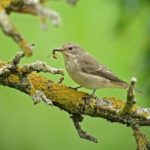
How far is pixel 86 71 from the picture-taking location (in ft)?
18.2

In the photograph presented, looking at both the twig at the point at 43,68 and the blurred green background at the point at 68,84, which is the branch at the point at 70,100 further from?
the blurred green background at the point at 68,84

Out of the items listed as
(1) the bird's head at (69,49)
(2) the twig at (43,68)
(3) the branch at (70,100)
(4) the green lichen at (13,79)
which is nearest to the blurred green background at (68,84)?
(1) the bird's head at (69,49)

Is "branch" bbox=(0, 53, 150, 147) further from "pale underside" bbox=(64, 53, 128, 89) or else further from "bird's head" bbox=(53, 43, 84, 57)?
"bird's head" bbox=(53, 43, 84, 57)

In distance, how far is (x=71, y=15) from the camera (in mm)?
10258

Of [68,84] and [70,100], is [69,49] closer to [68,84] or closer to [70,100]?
[70,100]

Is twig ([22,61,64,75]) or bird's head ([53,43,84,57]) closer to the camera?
twig ([22,61,64,75])

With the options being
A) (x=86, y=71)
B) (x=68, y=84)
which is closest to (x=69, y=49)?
(x=86, y=71)

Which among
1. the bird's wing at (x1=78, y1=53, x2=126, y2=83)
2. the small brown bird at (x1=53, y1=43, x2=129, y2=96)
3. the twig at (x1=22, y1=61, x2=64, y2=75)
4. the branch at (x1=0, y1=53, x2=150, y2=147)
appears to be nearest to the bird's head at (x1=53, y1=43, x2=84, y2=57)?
the small brown bird at (x1=53, y1=43, x2=129, y2=96)

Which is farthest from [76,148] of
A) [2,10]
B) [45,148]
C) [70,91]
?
[2,10]

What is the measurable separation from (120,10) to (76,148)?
3.58m

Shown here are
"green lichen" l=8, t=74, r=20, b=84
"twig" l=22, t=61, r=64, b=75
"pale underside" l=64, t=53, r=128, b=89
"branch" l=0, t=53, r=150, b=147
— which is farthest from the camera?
"pale underside" l=64, t=53, r=128, b=89

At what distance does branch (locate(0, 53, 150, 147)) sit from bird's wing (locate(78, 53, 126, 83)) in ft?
4.19

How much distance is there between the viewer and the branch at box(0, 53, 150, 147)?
3576 millimetres

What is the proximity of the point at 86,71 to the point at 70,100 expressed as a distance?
1616 mm
